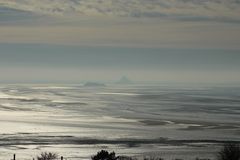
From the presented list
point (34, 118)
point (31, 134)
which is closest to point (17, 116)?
point (34, 118)

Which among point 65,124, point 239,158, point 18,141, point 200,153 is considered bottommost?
point 239,158

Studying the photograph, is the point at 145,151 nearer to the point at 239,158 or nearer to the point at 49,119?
the point at 239,158

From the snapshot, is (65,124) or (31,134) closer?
(31,134)

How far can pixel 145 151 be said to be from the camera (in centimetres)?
6312

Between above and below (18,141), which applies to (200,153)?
below

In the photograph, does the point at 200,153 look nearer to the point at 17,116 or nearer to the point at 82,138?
the point at 82,138

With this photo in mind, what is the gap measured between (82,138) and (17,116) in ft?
142

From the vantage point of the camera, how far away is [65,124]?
97.5 metres

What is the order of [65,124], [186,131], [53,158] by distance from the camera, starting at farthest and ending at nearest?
[65,124], [186,131], [53,158]

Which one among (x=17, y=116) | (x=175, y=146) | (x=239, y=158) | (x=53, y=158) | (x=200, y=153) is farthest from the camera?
(x=17, y=116)

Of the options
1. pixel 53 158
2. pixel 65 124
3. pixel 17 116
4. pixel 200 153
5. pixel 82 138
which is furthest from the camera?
pixel 17 116

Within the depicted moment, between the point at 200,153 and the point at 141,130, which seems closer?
the point at 200,153

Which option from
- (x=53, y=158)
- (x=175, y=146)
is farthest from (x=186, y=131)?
(x=53, y=158)

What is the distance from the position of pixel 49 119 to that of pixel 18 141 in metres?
36.4
